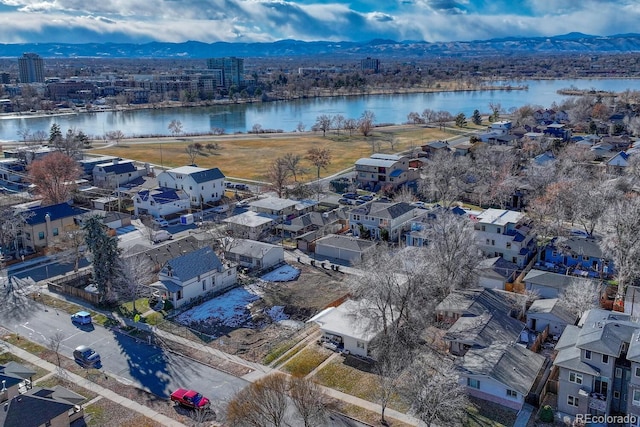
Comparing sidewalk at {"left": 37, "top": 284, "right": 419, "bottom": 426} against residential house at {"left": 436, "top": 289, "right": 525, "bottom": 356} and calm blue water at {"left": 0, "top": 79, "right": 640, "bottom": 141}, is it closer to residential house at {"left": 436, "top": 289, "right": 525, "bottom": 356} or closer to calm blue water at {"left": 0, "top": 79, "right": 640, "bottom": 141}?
residential house at {"left": 436, "top": 289, "right": 525, "bottom": 356}

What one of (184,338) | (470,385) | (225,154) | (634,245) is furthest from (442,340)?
(225,154)

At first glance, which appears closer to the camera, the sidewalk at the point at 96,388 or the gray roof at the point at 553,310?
the sidewalk at the point at 96,388

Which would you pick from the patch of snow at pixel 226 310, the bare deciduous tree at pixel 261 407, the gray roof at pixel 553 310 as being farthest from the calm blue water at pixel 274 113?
the bare deciduous tree at pixel 261 407

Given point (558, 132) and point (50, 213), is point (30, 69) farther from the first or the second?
point (558, 132)

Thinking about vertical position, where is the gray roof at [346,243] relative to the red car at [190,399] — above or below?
above

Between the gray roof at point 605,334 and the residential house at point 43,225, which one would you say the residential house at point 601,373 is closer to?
the gray roof at point 605,334

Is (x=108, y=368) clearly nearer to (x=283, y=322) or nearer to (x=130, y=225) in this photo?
(x=283, y=322)

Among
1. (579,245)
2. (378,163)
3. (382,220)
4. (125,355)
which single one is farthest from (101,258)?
(378,163)

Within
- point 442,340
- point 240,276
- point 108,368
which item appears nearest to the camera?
point 108,368
